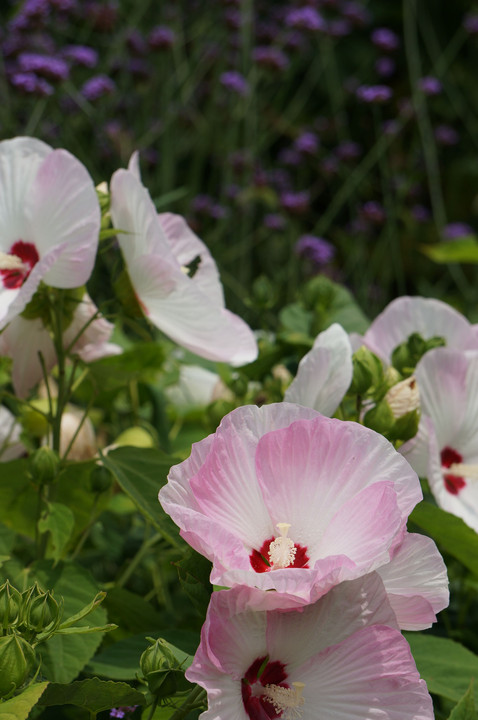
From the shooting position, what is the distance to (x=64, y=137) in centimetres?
136

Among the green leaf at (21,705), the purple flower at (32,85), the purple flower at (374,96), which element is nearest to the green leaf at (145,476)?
the green leaf at (21,705)

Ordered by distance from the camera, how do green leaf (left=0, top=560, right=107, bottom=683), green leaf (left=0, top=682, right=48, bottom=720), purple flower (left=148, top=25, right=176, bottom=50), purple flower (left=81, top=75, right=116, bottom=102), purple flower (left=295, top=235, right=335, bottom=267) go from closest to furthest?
green leaf (left=0, top=682, right=48, bottom=720), green leaf (left=0, top=560, right=107, bottom=683), purple flower (left=81, top=75, right=116, bottom=102), purple flower (left=295, top=235, right=335, bottom=267), purple flower (left=148, top=25, right=176, bottom=50)

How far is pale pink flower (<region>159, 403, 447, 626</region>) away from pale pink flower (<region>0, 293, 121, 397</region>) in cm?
21

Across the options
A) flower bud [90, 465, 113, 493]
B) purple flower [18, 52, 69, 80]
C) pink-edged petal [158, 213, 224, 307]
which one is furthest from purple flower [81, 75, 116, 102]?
flower bud [90, 465, 113, 493]

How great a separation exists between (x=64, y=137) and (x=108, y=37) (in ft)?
2.34

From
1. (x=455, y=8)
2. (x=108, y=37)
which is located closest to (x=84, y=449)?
(x=108, y=37)

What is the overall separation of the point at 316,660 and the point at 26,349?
285mm

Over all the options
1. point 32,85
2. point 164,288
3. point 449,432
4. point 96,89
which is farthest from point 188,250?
point 96,89

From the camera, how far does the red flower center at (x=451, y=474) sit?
0.54 m

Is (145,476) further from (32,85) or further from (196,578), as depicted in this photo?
(32,85)

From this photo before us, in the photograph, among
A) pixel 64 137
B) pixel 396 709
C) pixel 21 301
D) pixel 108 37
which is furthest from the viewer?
pixel 108 37

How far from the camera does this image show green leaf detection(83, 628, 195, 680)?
0.43m

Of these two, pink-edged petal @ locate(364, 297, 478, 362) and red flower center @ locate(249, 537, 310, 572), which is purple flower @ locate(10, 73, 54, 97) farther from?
red flower center @ locate(249, 537, 310, 572)

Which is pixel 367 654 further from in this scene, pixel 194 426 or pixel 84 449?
pixel 194 426
